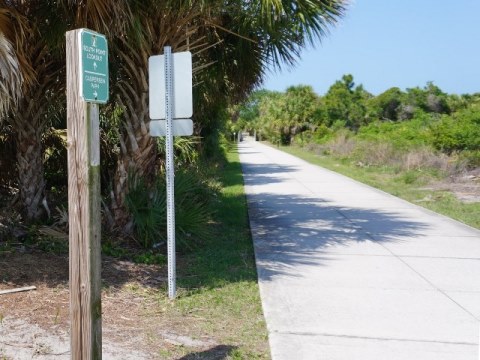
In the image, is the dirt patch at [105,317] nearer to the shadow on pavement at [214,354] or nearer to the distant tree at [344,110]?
the shadow on pavement at [214,354]

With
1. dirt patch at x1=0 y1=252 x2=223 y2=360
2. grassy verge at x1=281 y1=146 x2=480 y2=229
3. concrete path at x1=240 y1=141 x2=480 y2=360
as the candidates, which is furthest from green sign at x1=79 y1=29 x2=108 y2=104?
grassy verge at x1=281 y1=146 x2=480 y2=229

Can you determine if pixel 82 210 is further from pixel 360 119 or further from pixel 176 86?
pixel 360 119

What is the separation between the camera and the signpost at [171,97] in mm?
5348

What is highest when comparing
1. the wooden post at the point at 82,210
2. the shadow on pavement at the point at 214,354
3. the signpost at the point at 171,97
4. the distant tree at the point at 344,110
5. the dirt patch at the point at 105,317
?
the distant tree at the point at 344,110

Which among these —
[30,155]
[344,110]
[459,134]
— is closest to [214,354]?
[30,155]

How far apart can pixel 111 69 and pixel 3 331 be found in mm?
4338

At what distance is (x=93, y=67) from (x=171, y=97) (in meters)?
2.29

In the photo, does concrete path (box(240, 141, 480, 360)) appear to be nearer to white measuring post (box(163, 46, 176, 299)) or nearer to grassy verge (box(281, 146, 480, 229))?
grassy verge (box(281, 146, 480, 229))

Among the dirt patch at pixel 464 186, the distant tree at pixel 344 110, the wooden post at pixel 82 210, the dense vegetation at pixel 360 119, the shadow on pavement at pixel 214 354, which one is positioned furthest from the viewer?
the distant tree at pixel 344 110

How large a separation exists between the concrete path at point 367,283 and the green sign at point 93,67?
239 centimetres

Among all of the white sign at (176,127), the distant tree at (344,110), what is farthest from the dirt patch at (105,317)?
the distant tree at (344,110)

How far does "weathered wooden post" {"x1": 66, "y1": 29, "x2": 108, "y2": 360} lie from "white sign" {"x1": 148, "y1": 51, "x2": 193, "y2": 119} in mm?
2243

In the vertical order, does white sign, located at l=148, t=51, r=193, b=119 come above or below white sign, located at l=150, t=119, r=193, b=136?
above

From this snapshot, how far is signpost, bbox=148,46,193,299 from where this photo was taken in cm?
535
